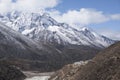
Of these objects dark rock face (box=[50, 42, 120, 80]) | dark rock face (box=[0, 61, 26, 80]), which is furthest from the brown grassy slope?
dark rock face (box=[0, 61, 26, 80])

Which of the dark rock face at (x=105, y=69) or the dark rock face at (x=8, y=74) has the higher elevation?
the dark rock face at (x=8, y=74)

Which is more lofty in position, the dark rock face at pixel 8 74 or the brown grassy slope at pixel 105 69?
the dark rock face at pixel 8 74

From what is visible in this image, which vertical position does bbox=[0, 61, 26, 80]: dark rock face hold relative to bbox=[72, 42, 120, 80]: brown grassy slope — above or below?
above

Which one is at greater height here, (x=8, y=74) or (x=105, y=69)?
(x=8, y=74)

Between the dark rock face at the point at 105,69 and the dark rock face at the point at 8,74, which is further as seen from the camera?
the dark rock face at the point at 8,74

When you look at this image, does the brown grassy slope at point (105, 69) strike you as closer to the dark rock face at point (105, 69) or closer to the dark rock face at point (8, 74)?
the dark rock face at point (105, 69)

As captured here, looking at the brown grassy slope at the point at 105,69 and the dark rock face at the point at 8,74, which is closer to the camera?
the brown grassy slope at the point at 105,69

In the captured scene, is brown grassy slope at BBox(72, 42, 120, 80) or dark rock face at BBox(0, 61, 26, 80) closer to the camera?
brown grassy slope at BBox(72, 42, 120, 80)

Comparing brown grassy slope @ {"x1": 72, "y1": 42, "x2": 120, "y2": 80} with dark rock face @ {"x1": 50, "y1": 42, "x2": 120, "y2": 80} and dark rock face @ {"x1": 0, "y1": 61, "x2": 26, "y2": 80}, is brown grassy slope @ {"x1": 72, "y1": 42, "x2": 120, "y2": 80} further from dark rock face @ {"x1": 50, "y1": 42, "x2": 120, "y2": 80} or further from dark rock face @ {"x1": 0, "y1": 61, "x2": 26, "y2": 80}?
dark rock face @ {"x1": 0, "y1": 61, "x2": 26, "y2": 80}

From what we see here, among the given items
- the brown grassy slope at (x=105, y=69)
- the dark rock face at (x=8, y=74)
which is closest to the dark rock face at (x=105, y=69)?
the brown grassy slope at (x=105, y=69)

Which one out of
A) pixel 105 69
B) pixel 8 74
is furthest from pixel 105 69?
pixel 8 74

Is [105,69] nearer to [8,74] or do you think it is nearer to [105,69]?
[105,69]

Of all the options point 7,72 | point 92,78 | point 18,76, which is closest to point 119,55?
point 92,78
